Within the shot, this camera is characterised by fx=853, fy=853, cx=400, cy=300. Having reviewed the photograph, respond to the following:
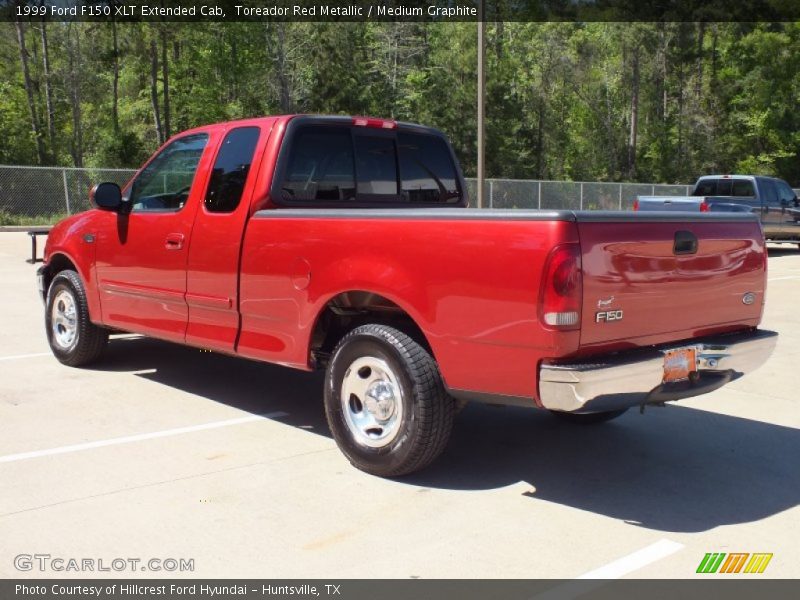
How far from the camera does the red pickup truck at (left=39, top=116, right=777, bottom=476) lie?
417 cm

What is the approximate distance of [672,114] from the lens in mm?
57594

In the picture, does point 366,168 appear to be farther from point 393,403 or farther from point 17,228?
point 17,228

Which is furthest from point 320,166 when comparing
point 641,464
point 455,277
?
point 641,464

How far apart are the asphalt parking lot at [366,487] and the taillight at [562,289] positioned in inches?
41.5

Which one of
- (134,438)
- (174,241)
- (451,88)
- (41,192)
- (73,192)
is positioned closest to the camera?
(134,438)

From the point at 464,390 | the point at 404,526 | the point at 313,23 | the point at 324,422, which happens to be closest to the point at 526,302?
the point at 464,390

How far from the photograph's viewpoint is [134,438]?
5.62 metres

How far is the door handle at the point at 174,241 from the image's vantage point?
20.1ft

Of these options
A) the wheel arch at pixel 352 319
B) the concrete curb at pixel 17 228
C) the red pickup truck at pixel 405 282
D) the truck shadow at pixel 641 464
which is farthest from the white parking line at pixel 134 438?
the concrete curb at pixel 17 228

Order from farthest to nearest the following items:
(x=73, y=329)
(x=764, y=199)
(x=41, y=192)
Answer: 1. (x=41, y=192)
2. (x=764, y=199)
3. (x=73, y=329)

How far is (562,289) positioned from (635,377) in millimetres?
618

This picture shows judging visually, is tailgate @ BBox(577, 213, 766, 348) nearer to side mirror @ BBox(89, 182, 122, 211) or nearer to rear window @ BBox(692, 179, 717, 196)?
side mirror @ BBox(89, 182, 122, 211)
